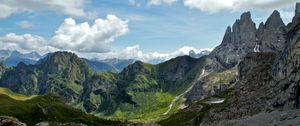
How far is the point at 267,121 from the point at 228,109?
65.1 m

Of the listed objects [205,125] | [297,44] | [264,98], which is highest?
[297,44]

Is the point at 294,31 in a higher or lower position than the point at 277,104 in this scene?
higher

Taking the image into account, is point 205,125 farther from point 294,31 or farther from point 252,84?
point 294,31

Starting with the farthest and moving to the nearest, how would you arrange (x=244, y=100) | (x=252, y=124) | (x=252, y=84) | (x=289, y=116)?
(x=252, y=84) → (x=244, y=100) → (x=252, y=124) → (x=289, y=116)

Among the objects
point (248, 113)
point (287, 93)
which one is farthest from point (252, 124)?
point (248, 113)

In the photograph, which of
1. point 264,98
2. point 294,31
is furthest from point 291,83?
point 294,31

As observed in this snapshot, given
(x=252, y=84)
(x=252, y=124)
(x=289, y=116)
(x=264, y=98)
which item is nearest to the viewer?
(x=289, y=116)

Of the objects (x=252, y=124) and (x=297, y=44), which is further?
(x=297, y=44)

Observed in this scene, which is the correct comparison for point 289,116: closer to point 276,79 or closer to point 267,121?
point 267,121

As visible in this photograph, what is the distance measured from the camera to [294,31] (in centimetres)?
16175

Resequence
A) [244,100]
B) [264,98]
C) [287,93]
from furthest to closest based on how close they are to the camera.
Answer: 1. [244,100]
2. [264,98]
3. [287,93]

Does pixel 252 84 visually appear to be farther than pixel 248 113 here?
Yes

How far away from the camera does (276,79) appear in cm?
16138

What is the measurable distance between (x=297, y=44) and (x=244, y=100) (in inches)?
1081
